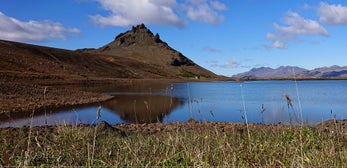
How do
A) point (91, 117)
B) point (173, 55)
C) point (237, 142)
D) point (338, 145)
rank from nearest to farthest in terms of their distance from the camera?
point (338, 145) → point (237, 142) → point (91, 117) → point (173, 55)

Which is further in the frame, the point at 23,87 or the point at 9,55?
the point at 9,55

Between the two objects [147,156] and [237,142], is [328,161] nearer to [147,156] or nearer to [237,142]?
[237,142]

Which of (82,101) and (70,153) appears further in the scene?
(82,101)

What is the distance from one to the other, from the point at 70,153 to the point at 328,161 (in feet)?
11.1

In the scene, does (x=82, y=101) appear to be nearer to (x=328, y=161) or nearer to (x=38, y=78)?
(x=328, y=161)

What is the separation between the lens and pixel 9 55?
76000 millimetres

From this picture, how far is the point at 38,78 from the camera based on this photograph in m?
56.1

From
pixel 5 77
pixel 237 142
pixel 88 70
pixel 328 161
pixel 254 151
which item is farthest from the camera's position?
pixel 88 70

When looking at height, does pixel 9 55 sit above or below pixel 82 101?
above

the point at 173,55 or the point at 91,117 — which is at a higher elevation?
the point at 173,55

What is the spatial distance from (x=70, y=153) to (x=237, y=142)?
265cm

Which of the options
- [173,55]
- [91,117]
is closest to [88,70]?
[91,117]

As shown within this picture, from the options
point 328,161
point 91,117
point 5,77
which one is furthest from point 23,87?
point 328,161

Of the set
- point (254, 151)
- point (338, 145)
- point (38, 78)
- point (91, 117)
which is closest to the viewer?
point (254, 151)
